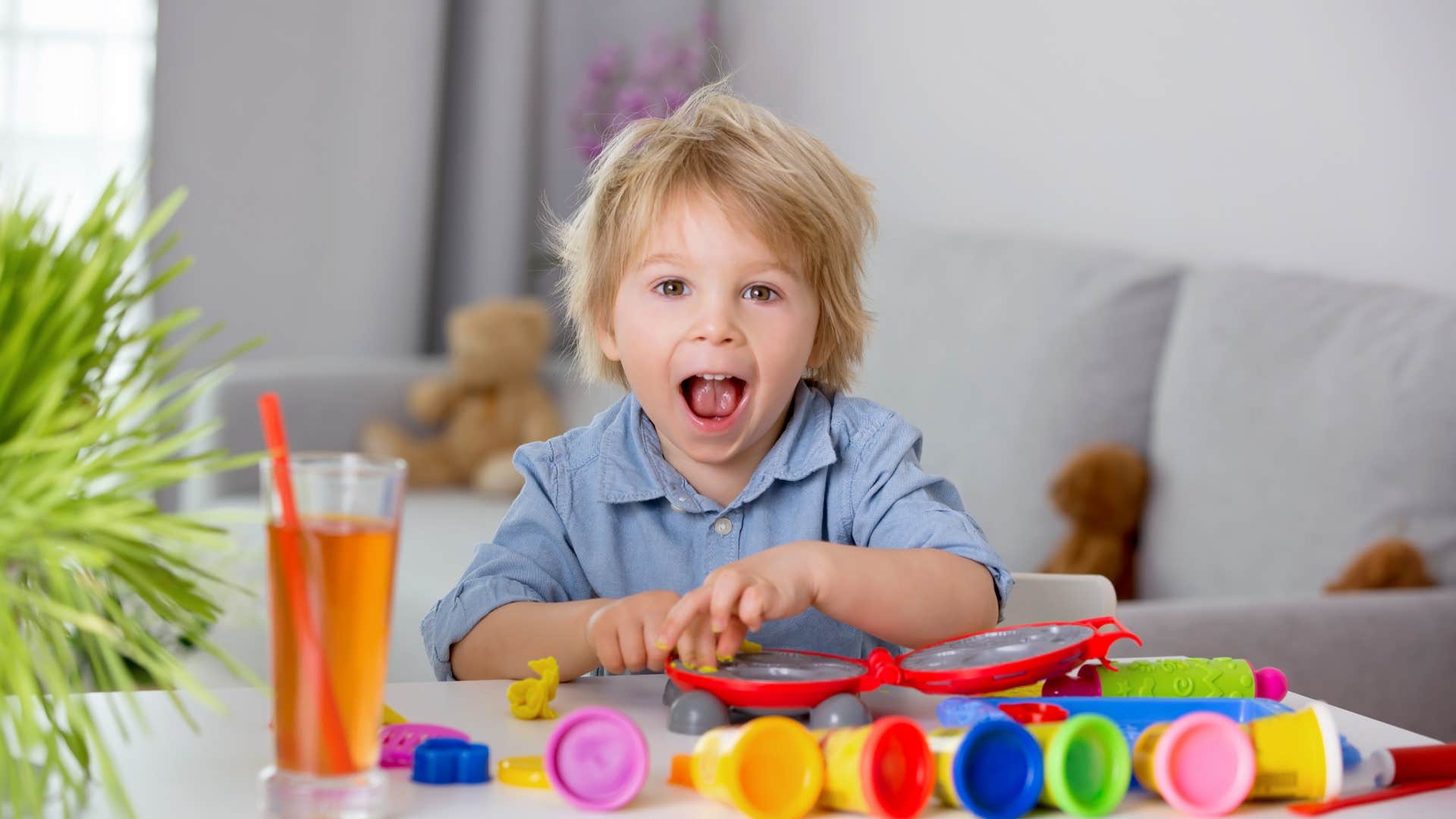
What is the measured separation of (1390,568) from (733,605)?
46.4 inches

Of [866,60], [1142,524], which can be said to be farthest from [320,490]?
[866,60]

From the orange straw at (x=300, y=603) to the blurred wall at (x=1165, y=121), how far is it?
5.57ft

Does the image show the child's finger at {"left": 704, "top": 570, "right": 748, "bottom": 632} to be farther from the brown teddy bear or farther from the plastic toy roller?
the brown teddy bear

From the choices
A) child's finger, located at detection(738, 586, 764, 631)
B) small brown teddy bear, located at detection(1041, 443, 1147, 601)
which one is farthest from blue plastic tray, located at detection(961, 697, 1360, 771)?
small brown teddy bear, located at detection(1041, 443, 1147, 601)

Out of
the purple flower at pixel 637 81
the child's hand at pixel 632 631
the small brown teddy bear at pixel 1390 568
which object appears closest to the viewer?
the child's hand at pixel 632 631

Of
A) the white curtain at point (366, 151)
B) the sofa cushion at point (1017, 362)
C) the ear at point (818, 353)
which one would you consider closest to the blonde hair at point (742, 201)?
the ear at point (818, 353)

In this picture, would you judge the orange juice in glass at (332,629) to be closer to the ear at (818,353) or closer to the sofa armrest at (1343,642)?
the ear at (818,353)

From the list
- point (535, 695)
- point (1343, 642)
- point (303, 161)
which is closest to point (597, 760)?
point (535, 695)

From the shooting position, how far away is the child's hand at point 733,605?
0.73 metres

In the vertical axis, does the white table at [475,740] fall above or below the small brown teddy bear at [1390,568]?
below

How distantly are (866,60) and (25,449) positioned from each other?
273cm

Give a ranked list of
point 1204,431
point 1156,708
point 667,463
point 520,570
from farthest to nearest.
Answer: point 1204,431 < point 667,463 < point 520,570 < point 1156,708

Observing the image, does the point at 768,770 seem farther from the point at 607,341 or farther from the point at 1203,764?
the point at 607,341

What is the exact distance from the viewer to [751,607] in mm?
738
